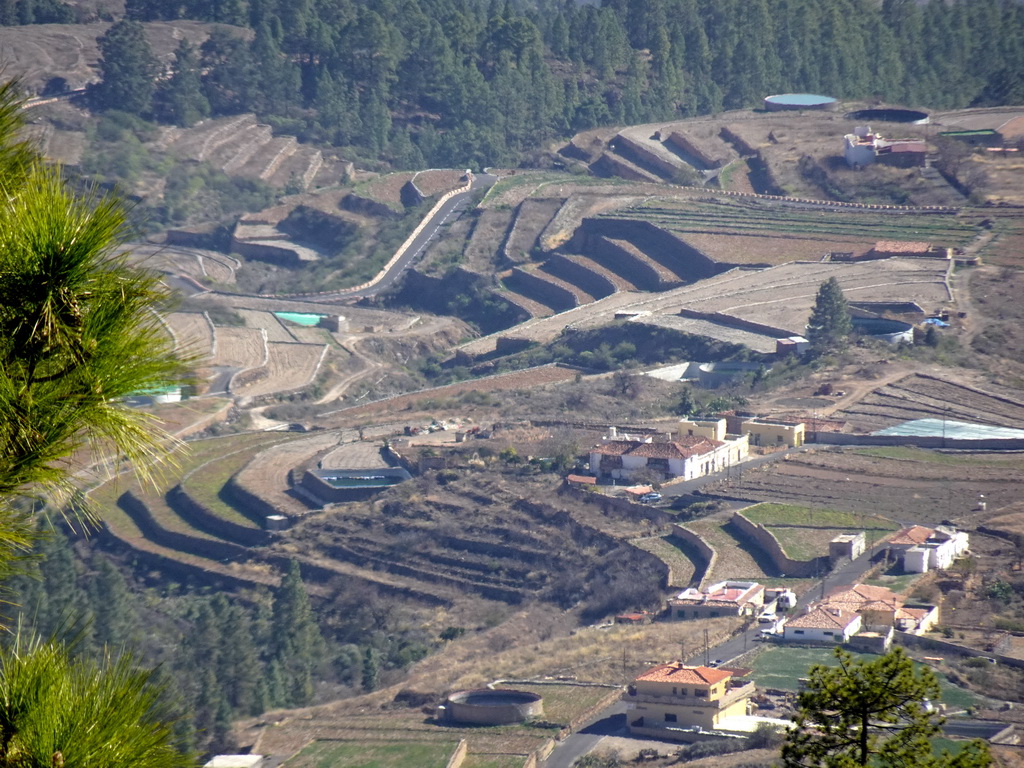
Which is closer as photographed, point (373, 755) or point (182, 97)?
point (373, 755)

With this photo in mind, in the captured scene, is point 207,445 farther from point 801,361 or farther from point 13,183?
point 13,183

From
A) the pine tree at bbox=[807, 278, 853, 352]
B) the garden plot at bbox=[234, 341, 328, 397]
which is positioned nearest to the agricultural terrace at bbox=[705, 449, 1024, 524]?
the pine tree at bbox=[807, 278, 853, 352]

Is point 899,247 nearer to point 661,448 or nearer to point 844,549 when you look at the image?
point 661,448

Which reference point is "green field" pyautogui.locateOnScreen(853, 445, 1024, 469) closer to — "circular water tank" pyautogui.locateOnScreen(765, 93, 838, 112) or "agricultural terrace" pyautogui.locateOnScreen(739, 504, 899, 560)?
"agricultural terrace" pyautogui.locateOnScreen(739, 504, 899, 560)

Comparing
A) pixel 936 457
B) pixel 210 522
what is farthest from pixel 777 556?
pixel 210 522

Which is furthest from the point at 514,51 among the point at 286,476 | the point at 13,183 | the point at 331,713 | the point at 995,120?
the point at 13,183

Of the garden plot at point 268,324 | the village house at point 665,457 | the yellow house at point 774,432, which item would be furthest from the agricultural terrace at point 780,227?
the village house at point 665,457

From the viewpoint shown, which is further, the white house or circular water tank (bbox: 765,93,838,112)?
circular water tank (bbox: 765,93,838,112)
